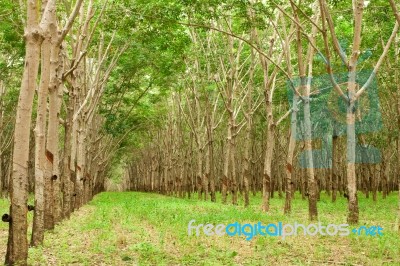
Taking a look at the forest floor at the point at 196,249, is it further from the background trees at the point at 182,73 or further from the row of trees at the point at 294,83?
the row of trees at the point at 294,83

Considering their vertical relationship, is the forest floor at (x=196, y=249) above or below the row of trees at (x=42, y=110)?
below

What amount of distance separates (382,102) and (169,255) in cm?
2267

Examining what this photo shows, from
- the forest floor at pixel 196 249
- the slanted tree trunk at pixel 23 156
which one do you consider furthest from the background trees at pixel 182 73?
the forest floor at pixel 196 249

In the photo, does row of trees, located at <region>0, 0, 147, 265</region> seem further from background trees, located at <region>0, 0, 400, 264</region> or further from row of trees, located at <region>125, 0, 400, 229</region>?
row of trees, located at <region>125, 0, 400, 229</region>

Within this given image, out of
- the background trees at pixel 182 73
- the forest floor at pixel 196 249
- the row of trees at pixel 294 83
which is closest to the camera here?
the forest floor at pixel 196 249

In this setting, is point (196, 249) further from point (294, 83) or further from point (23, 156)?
point (294, 83)

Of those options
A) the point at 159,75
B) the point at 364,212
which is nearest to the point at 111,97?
the point at 159,75

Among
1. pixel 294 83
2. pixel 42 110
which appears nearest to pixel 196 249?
pixel 42 110

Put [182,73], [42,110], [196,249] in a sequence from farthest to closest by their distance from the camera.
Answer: [182,73] < [42,110] < [196,249]

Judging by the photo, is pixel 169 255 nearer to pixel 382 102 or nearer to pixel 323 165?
pixel 382 102

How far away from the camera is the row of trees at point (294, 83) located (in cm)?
1277

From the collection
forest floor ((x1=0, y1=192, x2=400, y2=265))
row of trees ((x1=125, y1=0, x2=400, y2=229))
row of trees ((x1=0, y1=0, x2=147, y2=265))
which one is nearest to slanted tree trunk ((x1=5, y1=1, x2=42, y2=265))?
row of trees ((x1=0, y1=0, x2=147, y2=265))

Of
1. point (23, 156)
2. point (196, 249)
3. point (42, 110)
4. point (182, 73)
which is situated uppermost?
point (182, 73)

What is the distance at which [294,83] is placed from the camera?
66.8ft
